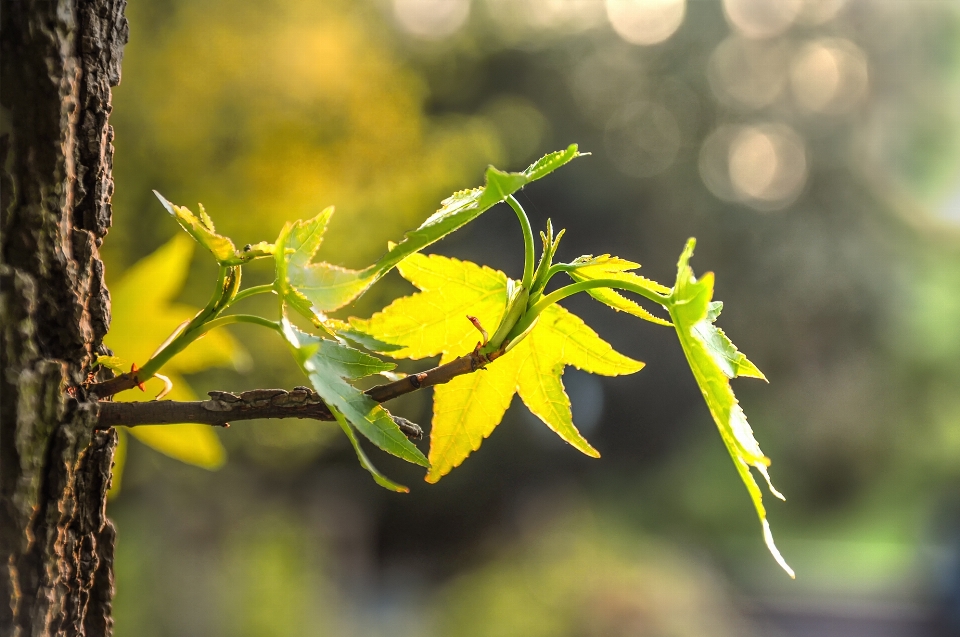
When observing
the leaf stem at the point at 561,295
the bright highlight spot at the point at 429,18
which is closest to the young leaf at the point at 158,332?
the leaf stem at the point at 561,295

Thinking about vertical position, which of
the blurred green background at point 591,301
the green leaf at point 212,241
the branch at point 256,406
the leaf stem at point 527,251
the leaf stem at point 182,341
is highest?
the blurred green background at point 591,301

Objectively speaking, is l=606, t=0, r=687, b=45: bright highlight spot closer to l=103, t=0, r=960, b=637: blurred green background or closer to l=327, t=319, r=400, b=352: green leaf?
l=103, t=0, r=960, b=637: blurred green background

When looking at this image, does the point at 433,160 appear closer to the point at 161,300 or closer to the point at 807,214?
the point at 161,300

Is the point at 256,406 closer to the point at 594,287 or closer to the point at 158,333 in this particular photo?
the point at 594,287

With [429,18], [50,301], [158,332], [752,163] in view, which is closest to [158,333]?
[158,332]

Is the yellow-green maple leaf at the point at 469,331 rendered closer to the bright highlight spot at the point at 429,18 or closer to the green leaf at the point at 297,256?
the green leaf at the point at 297,256

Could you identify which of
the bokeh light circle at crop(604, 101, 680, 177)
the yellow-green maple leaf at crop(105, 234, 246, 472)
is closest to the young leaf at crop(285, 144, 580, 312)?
the yellow-green maple leaf at crop(105, 234, 246, 472)

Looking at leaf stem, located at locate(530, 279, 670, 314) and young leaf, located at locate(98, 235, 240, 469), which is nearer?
leaf stem, located at locate(530, 279, 670, 314)
